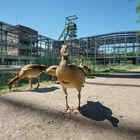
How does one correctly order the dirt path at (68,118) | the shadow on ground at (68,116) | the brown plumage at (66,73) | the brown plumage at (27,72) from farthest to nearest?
the brown plumage at (27,72), the brown plumage at (66,73), the shadow on ground at (68,116), the dirt path at (68,118)

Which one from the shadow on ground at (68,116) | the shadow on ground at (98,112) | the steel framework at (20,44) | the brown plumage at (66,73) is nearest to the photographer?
the shadow on ground at (68,116)

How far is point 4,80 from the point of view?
1284 cm

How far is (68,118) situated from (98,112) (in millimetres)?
925

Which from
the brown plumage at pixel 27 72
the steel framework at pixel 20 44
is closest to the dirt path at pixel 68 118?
the brown plumage at pixel 27 72

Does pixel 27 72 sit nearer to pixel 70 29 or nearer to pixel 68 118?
pixel 68 118

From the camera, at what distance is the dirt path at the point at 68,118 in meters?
4.89

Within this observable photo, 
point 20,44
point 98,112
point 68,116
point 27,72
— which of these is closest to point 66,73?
point 68,116

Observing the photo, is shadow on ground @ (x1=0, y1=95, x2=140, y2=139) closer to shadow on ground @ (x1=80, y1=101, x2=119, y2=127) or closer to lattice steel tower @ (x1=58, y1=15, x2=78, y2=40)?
shadow on ground @ (x1=80, y1=101, x2=119, y2=127)

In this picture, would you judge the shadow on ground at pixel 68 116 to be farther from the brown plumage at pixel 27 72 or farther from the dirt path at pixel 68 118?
the brown plumage at pixel 27 72

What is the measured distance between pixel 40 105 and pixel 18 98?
1290 mm

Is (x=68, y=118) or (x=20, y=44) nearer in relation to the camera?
(x=68, y=118)

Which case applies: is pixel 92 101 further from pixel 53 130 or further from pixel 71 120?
pixel 53 130

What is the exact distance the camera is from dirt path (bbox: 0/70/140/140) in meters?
4.89

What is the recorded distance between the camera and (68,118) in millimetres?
5984
